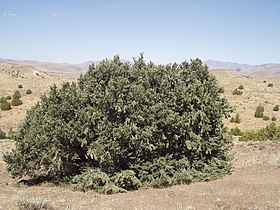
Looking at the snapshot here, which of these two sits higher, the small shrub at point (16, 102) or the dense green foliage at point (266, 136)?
the dense green foliage at point (266, 136)

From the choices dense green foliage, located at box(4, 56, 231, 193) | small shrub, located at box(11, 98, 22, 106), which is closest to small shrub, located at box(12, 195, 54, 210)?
dense green foliage, located at box(4, 56, 231, 193)

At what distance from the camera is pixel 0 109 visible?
41281mm

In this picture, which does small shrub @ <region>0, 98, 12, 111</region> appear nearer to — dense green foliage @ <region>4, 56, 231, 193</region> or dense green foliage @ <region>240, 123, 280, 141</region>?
dense green foliage @ <region>4, 56, 231, 193</region>

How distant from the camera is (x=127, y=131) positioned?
15.7 meters

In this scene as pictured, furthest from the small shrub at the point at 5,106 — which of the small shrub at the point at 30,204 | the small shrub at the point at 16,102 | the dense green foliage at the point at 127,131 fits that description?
the small shrub at the point at 30,204

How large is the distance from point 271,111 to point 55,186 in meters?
30.9

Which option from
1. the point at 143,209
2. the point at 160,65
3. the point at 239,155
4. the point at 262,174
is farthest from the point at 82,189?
the point at 239,155

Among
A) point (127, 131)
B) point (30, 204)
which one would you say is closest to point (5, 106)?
point (127, 131)

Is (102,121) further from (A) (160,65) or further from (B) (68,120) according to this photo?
Answer: (A) (160,65)

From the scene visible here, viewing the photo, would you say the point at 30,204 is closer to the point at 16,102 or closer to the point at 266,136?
the point at 266,136

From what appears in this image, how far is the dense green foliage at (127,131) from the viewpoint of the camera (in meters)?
16.0

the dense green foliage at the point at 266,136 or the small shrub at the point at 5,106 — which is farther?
the small shrub at the point at 5,106

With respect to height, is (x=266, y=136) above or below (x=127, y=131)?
below

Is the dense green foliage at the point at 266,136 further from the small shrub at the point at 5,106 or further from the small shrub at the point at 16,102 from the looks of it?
the small shrub at the point at 16,102
